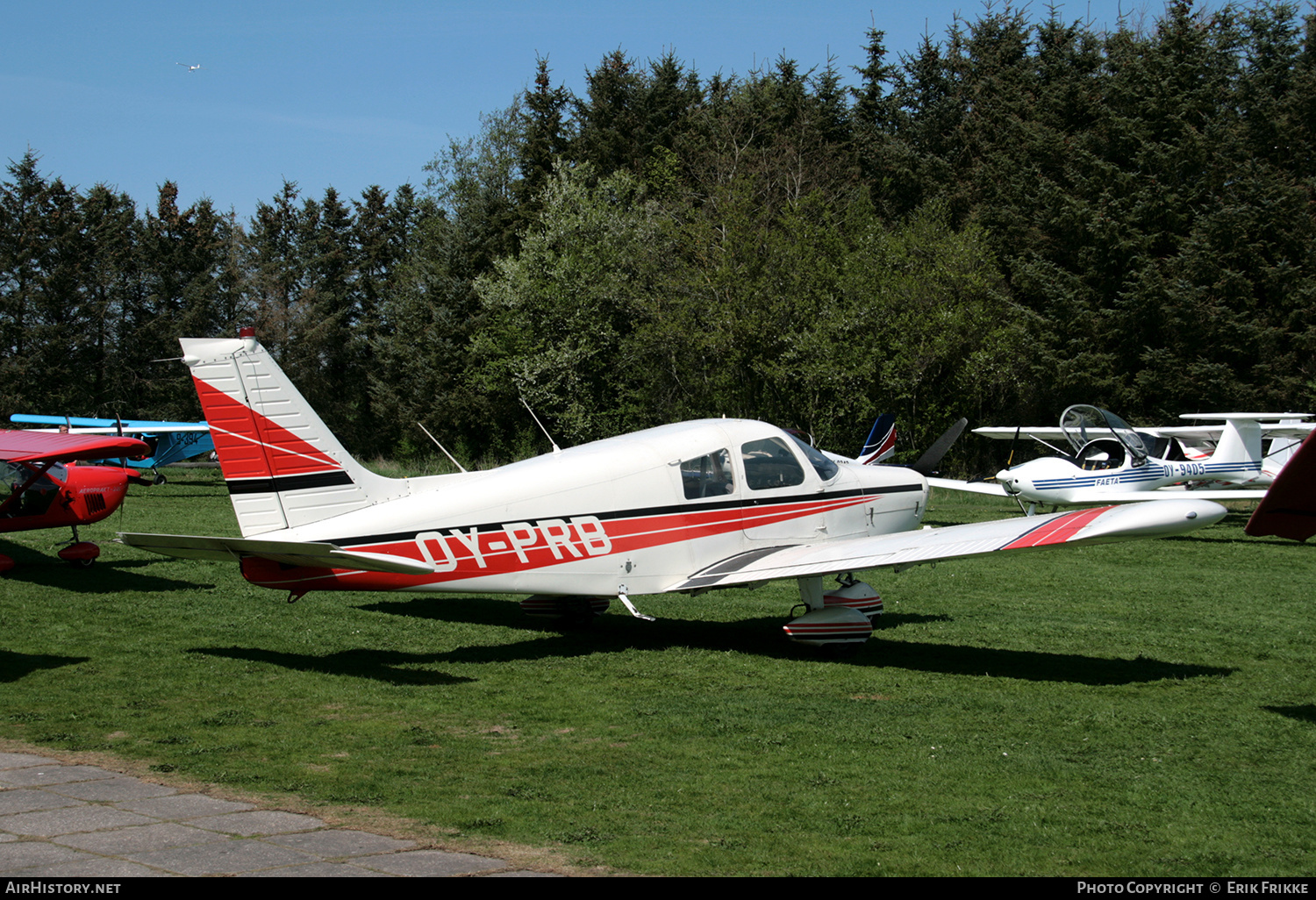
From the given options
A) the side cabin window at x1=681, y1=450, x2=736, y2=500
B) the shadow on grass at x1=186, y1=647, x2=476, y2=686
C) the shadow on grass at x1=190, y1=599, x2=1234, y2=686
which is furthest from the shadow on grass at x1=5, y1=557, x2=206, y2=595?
the side cabin window at x1=681, y1=450, x2=736, y2=500

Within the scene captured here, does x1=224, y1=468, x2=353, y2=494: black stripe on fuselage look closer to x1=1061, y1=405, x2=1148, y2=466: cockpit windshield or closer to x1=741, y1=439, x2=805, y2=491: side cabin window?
x1=741, y1=439, x2=805, y2=491: side cabin window

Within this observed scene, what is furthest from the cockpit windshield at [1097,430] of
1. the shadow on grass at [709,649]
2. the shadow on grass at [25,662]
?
the shadow on grass at [25,662]

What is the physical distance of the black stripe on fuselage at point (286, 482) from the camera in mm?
8078

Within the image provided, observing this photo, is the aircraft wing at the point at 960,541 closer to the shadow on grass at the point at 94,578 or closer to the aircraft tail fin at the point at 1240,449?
the shadow on grass at the point at 94,578

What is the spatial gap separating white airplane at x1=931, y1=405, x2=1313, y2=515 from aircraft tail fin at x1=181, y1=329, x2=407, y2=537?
14.5 m

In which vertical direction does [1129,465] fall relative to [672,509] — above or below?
below

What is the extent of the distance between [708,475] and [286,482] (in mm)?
3648

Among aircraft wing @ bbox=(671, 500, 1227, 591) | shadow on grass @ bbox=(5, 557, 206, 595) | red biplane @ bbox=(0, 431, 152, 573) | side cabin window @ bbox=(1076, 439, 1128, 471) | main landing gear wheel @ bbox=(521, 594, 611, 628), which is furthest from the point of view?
side cabin window @ bbox=(1076, 439, 1128, 471)

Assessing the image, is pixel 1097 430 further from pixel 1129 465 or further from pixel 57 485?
pixel 57 485

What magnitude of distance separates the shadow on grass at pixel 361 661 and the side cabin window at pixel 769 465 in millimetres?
3213

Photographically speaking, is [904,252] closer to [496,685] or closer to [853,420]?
[853,420]

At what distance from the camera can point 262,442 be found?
815 cm

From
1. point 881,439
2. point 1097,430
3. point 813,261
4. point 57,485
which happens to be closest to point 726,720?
point 57,485

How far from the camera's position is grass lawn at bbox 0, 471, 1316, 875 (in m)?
4.74
